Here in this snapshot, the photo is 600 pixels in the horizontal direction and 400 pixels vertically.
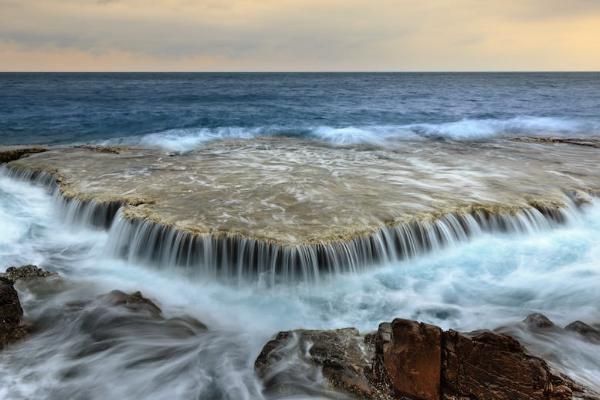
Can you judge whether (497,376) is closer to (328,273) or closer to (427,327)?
(427,327)

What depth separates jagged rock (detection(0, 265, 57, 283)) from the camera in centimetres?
676

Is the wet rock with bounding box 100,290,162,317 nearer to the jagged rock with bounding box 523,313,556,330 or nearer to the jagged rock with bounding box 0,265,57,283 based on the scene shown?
the jagged rock with bounding box 0,265,57,283

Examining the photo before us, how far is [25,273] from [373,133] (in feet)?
53.5

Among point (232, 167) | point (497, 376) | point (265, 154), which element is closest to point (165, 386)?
point (497, 376)

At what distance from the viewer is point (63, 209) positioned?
9.69 metres

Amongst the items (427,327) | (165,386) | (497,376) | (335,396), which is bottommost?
(165,386)

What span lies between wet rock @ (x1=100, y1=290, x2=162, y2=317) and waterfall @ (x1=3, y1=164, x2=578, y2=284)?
106 cm

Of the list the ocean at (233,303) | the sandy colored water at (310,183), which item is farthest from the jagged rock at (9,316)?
the sandy colored water at (310,183)

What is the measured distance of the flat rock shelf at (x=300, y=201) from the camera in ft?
23.1

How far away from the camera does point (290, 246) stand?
672 centimetres

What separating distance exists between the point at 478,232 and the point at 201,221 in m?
5.03

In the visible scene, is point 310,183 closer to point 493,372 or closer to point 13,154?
point 493,372

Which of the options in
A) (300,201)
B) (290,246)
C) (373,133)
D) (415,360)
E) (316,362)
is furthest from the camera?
(373,133)

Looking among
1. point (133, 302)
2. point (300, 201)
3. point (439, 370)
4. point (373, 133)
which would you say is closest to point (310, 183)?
point (300, 201)
